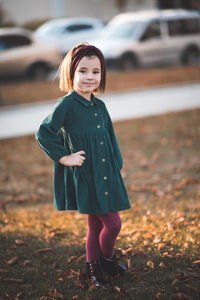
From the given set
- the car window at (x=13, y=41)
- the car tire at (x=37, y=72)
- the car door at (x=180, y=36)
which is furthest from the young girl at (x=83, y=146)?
the car door at (x=180, y=36)

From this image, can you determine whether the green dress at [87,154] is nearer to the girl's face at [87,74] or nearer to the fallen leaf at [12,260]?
the girl's face at [87,74]

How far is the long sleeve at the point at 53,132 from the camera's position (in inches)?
99.4

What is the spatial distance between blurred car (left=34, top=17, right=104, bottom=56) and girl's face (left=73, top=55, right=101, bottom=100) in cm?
1233

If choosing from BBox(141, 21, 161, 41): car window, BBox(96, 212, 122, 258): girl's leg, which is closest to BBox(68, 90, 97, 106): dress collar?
BBox(96, 212, 122, 258): girl's leg

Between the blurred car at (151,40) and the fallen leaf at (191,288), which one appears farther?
the blurred car at (151,40)

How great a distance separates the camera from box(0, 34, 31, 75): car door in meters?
12.5

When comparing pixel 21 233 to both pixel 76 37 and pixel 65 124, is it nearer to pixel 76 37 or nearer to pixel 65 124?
pixel 65 124

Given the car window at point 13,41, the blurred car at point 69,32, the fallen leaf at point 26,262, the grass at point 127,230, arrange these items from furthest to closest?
1. the blurred car at point 69,32
2. the car window at point 13,41
3. the fallen leaf at point 26,262
4. the grass at point 127,230

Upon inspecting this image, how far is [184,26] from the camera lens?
46.8ft

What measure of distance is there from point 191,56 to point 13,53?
21.0 feet

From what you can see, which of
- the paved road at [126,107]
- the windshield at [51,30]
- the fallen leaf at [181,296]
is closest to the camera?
the fallen leaf at [181,296]

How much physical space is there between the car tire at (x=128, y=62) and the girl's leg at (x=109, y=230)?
1090cm

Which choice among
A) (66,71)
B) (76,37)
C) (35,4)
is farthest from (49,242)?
(35,4)

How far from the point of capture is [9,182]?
5613mm
